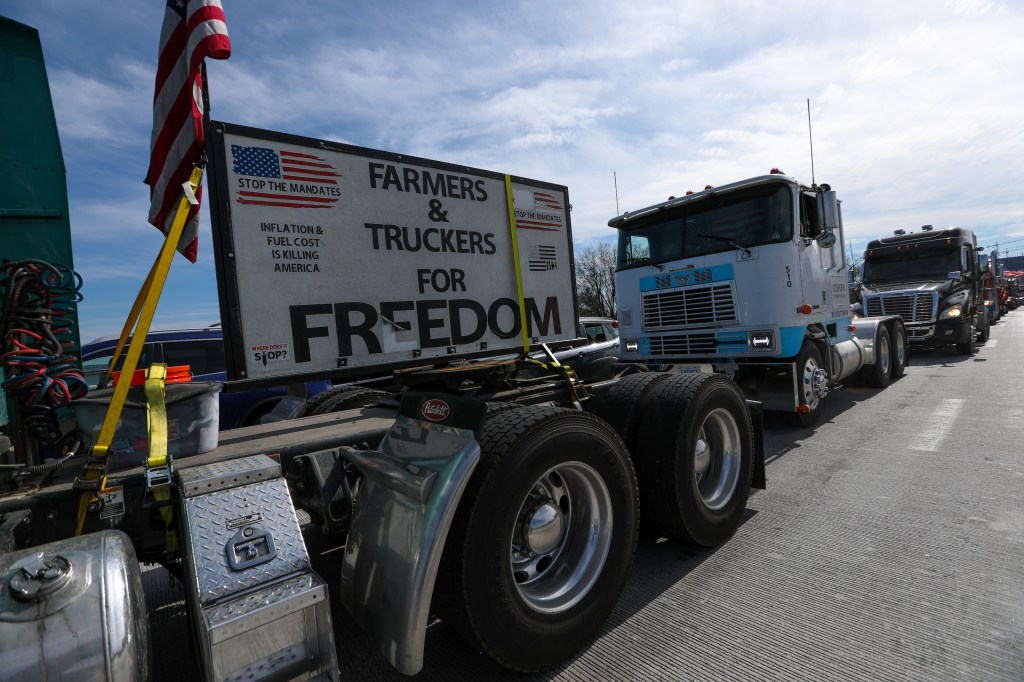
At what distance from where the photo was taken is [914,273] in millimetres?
13430

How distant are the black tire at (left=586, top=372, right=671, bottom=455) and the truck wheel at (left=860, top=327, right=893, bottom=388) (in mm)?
7226

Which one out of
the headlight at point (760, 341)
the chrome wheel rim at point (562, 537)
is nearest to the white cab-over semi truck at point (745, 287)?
the headlight at point (760, 341)

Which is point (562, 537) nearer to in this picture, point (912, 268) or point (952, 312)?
point (952, 312)

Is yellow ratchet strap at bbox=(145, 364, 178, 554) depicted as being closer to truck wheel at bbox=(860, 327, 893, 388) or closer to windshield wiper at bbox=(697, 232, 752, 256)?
windshield wiper at bbox=(697, 232, 752, 256)

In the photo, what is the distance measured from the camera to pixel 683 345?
6844 mm

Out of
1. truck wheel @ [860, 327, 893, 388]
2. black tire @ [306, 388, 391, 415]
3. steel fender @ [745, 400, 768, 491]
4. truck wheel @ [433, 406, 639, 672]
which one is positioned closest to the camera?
truck wheel @ [433, 406, 639, 672]

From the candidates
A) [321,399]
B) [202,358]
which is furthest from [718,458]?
[202,358]

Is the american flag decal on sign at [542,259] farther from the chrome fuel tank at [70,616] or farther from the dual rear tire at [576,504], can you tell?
the chrome fuel tank at [70,616]

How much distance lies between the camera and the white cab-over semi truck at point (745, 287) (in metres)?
6.07

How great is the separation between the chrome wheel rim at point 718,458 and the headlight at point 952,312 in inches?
462

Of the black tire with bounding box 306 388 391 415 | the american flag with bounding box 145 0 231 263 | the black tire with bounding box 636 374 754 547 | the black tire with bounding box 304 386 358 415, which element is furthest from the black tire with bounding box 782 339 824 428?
the american flag with bounding box 145 0 231 263

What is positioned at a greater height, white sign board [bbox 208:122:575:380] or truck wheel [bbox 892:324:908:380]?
white sign board [bbox 208:122:575:380]

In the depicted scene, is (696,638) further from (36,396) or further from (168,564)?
(36,396)

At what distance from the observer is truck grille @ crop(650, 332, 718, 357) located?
259 inches
